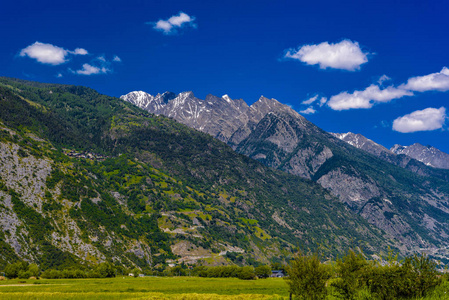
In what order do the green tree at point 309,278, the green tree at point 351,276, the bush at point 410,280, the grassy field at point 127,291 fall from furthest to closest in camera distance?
the grassy field at point 127,291
the green tree at point 309,278
the green tree at point 351,276
the bush at point 410,280

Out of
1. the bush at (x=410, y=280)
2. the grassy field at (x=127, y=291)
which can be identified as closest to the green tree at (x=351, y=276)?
the bush at (x=410, y=280)

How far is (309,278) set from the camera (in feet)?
168

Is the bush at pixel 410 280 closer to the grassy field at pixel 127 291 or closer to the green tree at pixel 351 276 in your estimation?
the green tree at pixel 351 276

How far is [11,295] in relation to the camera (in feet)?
266

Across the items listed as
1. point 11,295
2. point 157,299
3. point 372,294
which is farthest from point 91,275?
point 372,294

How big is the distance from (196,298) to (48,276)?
145743 mm

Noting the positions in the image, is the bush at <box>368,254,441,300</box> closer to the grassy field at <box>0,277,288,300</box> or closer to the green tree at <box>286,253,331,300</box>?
the green tree at <box>286,253,331,300</box>

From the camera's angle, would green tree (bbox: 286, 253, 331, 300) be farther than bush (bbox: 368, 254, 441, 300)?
Yes

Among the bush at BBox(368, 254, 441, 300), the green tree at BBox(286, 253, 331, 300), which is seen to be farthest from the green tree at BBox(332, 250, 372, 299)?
the bush at BBox(368, 254, 441, 300)

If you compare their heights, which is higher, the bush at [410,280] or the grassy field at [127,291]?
the bush at [410,280]

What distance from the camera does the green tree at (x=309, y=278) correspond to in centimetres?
5112

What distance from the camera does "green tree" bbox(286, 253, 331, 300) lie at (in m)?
51.1

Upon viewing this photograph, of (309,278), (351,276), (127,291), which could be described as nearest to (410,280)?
(351,276)

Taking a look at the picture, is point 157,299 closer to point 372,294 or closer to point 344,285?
point 344,285
